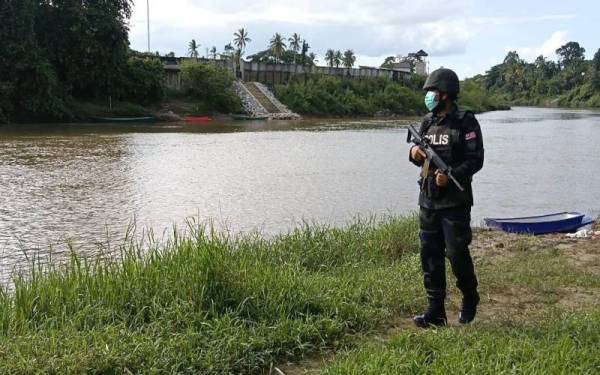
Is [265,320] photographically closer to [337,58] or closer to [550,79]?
[337,58]

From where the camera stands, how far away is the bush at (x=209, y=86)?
189 feet

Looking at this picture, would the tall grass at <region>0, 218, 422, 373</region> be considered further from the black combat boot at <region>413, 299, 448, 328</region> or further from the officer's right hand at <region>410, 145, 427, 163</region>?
the officer's right hand at <region>410, 145, 427, 163</region>

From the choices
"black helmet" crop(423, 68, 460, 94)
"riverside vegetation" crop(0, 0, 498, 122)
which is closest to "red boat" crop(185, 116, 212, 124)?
"riverside vegetation" crop(0, 0, 498, 122)

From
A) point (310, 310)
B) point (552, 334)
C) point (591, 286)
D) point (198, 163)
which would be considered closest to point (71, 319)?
point (310, 310)

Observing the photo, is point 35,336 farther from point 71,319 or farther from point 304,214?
point 304,214

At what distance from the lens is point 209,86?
189 feet

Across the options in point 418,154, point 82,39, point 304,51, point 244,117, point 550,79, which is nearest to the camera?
point 418,154

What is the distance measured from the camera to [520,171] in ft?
74.0

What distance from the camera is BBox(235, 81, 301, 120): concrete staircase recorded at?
60594 millimetres

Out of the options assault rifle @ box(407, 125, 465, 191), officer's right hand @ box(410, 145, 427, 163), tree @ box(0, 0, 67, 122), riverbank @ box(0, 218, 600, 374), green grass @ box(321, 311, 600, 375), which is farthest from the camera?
tree @ box(0, 0, 67, 122)

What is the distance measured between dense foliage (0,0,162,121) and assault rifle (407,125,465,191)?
137 ft

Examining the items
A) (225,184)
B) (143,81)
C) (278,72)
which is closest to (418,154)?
(225,184)

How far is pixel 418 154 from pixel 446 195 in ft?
1.36

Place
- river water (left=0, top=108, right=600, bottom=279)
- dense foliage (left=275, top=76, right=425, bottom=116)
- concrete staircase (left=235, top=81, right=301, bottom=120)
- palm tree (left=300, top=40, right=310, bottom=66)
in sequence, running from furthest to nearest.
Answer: palm tree (left=300, top=40, right=310, bottom=66) → dense foliage (left=275, top=76, right=425, bottom=116) → concrete staircase (left=235, top=81, right=301, bottom=120) → river water (left=0, top=108, right=600, bottom=279)
